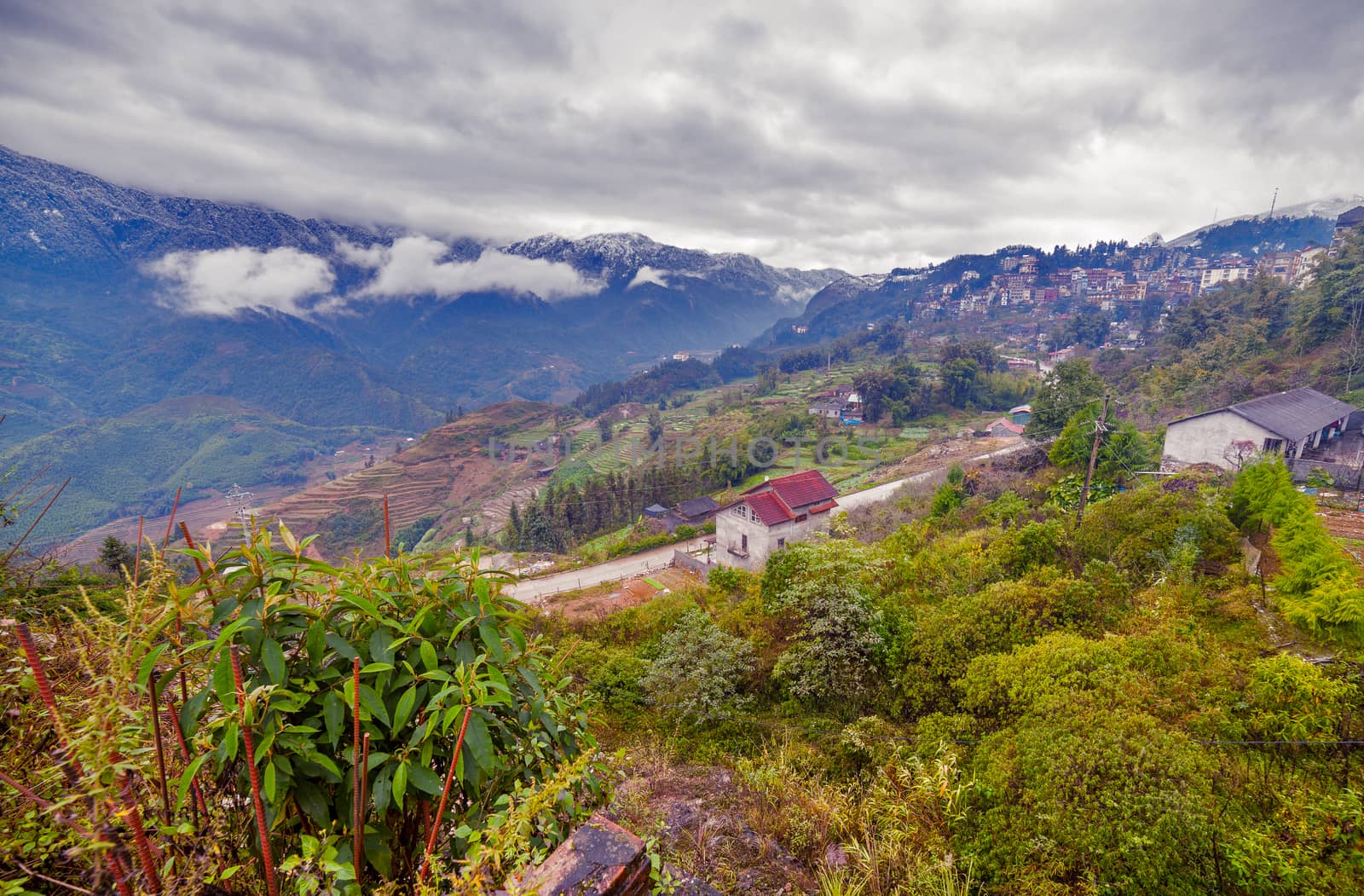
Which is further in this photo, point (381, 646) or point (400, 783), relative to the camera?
point (381, 646)

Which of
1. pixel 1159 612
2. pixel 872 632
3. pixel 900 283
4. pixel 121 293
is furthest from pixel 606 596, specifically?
pixel 121 293

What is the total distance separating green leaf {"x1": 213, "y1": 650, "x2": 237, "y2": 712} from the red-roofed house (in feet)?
67.8

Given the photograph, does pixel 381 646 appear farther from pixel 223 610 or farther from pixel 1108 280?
pixel 1108 280

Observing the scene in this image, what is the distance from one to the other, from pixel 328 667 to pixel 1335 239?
69.7 metres

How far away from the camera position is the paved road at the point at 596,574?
24156 mm

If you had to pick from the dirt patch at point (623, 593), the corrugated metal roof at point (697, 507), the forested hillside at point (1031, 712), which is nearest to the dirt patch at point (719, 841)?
the forested hillside at point (1031, 712)

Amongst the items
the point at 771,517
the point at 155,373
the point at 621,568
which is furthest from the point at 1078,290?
the point at 155,373

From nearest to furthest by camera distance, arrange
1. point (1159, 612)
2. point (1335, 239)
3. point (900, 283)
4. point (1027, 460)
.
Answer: point (1159, 612) < point (1027, 460) < point (1335, 239) < point (900, 283)

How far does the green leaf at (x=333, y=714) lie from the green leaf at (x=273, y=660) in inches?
→ 5.1

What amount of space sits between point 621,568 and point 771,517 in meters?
8.91

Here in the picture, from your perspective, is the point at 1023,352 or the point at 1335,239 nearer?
the point at 1335,239

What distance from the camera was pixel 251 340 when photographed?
193500 millimetres

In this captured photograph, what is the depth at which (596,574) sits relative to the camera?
2628 centimetres

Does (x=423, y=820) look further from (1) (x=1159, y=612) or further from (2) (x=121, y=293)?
(2) (x=121, y=293)
